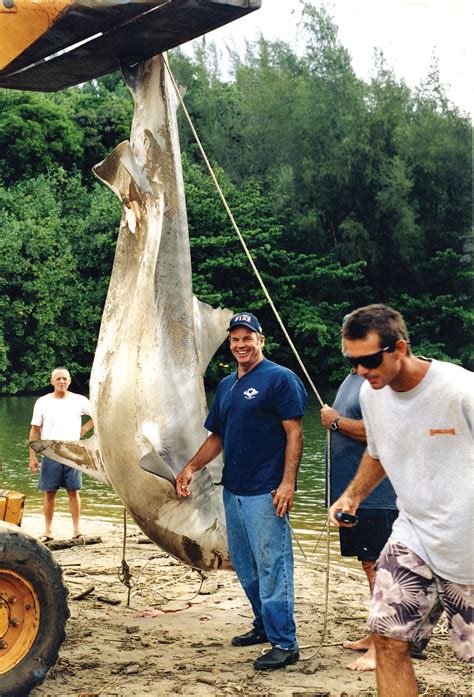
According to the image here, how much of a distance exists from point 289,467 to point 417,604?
1569 mm

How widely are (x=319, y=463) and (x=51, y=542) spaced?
20.1 feet

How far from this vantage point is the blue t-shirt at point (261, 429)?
15.3ft

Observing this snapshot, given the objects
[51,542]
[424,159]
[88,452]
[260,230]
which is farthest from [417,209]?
[88,452]

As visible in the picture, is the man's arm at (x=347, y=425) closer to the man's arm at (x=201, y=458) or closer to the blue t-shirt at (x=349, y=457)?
the blue t-shirt at (x=349, y=457)

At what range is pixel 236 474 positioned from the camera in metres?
4.73

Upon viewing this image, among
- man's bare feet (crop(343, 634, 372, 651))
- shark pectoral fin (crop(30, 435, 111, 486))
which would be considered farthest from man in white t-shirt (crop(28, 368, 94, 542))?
man's bare feet (crop(343, 634, 372, 651))

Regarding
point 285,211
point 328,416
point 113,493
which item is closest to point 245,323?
point 328,416

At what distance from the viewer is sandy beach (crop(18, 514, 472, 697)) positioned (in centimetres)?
431

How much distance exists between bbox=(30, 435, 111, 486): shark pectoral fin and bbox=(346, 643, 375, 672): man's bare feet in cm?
156

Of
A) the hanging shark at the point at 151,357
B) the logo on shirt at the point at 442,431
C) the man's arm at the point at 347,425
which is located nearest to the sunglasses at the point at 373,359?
the logo on shirt at the point at 442,431

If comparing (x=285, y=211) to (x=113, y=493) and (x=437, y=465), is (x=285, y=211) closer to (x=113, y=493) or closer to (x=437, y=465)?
(x=113, y=493)

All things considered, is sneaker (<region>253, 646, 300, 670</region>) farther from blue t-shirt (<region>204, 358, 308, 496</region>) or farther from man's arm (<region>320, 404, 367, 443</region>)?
man's arm (<region>320, 404, 367, 443</region>)

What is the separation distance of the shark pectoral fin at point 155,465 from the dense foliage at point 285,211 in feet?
77.2

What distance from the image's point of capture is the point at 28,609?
418 cm
